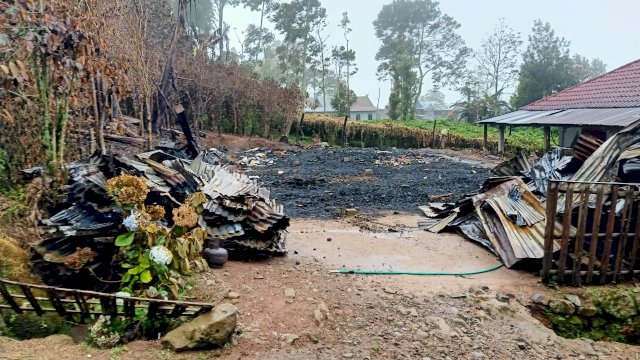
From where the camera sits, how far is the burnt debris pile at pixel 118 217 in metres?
3.94

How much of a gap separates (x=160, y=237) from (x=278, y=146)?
58.9 feet

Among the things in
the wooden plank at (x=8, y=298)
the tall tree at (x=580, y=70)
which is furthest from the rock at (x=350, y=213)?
the tall tree at (x=580, y=70)

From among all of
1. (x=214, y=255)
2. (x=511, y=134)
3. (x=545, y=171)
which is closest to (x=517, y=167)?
(x=545, y=171)

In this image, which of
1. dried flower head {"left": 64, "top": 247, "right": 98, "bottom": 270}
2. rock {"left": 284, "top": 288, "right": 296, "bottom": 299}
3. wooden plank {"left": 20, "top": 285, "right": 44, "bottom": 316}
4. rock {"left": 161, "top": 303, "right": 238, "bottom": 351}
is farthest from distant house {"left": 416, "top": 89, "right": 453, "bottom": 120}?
wooden plank {"left": 20, "top": 285, "right": 44, "bottom": 316}

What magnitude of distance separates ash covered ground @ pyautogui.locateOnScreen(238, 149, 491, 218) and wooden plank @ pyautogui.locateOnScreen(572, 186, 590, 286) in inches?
176

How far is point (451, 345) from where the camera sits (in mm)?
4000

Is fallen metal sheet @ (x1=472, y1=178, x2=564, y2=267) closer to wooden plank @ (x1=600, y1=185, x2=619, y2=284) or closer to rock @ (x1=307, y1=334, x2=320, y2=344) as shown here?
wooden plank @ (x1=600, y1=185, x2=619, y2=284)

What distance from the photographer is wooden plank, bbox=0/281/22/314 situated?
3.29 m

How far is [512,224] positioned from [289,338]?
13.4 ft

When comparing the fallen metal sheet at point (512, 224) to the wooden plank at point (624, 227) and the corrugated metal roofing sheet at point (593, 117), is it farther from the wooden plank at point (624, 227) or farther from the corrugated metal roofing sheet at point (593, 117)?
the corrugated metal roofing sheet at point (593, 117)

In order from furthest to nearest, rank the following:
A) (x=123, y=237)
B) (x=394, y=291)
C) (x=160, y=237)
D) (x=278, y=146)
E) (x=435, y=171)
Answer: (x=278, y=146)
(x=435, y=171)
(x=394, y=291)
(x=160, y=237)
(x=123, y=237)

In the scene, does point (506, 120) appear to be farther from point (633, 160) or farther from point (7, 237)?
point (7, 237)

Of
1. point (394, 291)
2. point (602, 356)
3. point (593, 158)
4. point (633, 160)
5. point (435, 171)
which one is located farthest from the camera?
point (435, 171)

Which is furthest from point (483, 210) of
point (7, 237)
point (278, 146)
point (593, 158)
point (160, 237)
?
point (278, 146)
